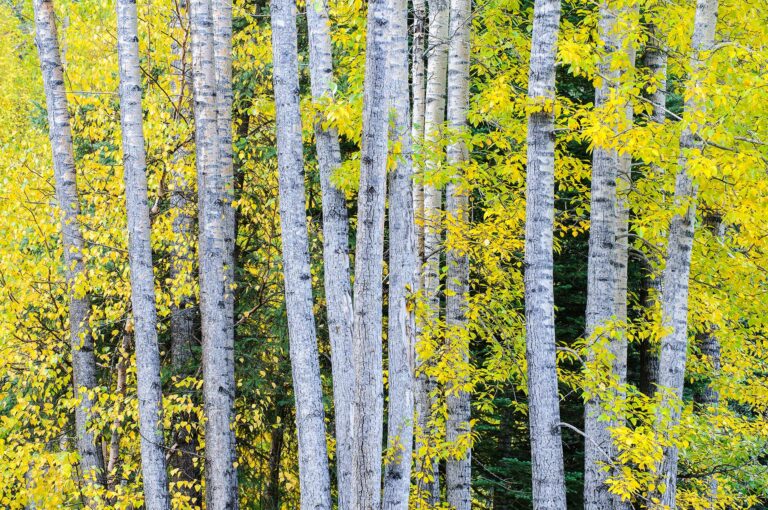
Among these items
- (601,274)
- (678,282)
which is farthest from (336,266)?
(678,282)

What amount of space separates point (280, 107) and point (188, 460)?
538cm

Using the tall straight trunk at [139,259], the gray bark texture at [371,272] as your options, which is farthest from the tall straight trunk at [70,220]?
the gray bark texture at [371,272]

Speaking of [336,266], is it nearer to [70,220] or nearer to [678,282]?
[678,282]

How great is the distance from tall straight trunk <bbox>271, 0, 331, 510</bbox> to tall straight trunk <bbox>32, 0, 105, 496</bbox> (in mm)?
3007

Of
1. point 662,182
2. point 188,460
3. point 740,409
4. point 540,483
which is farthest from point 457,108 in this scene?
point 740,409

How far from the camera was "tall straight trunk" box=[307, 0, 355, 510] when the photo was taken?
6.19 metres

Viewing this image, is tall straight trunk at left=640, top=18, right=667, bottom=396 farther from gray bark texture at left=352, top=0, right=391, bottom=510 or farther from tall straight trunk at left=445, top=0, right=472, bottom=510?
gray bark texture at left=352, top=0, right=391, bottom=510

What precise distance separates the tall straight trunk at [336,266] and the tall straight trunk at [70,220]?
3.43 m

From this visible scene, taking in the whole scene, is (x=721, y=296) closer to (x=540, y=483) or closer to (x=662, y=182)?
(x=662, y=182)

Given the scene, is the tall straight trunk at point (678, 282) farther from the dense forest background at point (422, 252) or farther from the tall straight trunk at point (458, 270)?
the tall straight trunk at point (458, 270)

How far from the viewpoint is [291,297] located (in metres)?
6.56

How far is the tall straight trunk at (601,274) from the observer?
8.00 m

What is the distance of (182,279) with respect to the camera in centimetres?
916

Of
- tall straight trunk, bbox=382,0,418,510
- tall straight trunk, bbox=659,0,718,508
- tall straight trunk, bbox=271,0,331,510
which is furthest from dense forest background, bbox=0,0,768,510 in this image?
tall straight trunk, bbox=271,0,331,510
